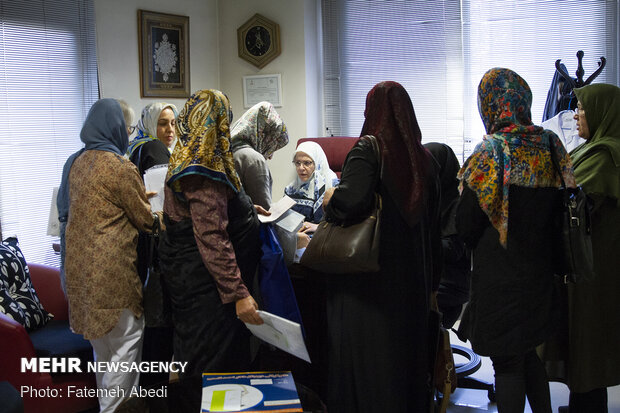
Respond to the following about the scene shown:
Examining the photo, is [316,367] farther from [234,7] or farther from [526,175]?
[234,7]

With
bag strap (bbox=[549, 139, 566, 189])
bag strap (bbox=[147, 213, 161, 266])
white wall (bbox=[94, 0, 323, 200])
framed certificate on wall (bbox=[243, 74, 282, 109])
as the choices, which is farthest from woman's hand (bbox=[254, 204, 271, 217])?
framed certificate on wall (bbox=[243, 74, 282, 109])

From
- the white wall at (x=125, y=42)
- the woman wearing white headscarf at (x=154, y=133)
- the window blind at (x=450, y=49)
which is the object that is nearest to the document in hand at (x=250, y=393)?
the woman wearing white headscarf at (x=154, y=133)

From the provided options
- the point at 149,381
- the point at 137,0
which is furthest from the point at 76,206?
the point at 137,0

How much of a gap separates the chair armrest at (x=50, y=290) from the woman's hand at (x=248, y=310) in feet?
4.91

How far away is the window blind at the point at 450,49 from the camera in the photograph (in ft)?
14.0

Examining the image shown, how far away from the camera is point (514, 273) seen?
1982 millimetres

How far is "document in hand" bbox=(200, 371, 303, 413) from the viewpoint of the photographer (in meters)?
1.45

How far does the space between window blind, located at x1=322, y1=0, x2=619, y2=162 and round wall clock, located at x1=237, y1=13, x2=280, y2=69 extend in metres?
0.50

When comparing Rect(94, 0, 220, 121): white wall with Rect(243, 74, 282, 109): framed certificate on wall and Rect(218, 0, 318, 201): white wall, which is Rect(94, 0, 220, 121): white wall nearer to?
Rect(218, 0, 318, 201): white wall

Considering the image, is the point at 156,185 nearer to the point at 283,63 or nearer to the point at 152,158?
the point at 152,158

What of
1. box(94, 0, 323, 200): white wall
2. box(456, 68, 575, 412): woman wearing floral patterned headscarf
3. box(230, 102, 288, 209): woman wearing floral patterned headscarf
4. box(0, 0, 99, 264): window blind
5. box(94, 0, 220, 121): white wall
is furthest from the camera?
box(94, 0, 323, 200): white wall

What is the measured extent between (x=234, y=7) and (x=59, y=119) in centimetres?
177

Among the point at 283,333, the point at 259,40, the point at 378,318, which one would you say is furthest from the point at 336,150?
the point at 283,333

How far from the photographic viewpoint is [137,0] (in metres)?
4.37
